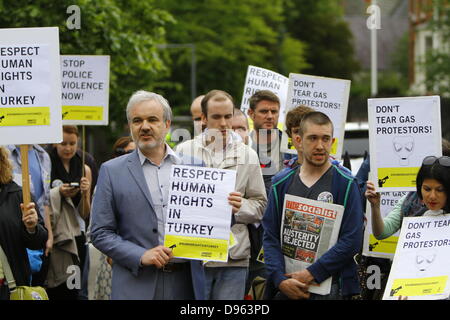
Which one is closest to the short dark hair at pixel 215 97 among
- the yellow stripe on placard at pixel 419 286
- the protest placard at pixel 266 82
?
the yellow stripe on placard at pixel 419 286

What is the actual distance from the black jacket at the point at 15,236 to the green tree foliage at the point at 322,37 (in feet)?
168

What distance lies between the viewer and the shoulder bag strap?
689cm

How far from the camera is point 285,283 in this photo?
620cm

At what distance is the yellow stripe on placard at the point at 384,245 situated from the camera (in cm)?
811

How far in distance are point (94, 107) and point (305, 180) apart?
170 inches

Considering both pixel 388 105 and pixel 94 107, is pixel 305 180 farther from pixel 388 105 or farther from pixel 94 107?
pixel 94 107

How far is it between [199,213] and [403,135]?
1.95 metres

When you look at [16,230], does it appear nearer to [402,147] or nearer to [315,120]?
[315,120]

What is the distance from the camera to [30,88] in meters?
6.83

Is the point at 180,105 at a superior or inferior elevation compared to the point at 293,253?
superior

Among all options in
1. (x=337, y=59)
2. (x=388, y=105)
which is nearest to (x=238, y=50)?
(x=337, y=59)

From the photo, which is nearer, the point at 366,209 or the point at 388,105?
the point at 388,105

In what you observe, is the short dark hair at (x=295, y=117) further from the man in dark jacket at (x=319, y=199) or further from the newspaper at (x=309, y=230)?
the newspaper at (x=309, y=230)

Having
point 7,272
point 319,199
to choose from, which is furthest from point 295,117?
point 7,272
